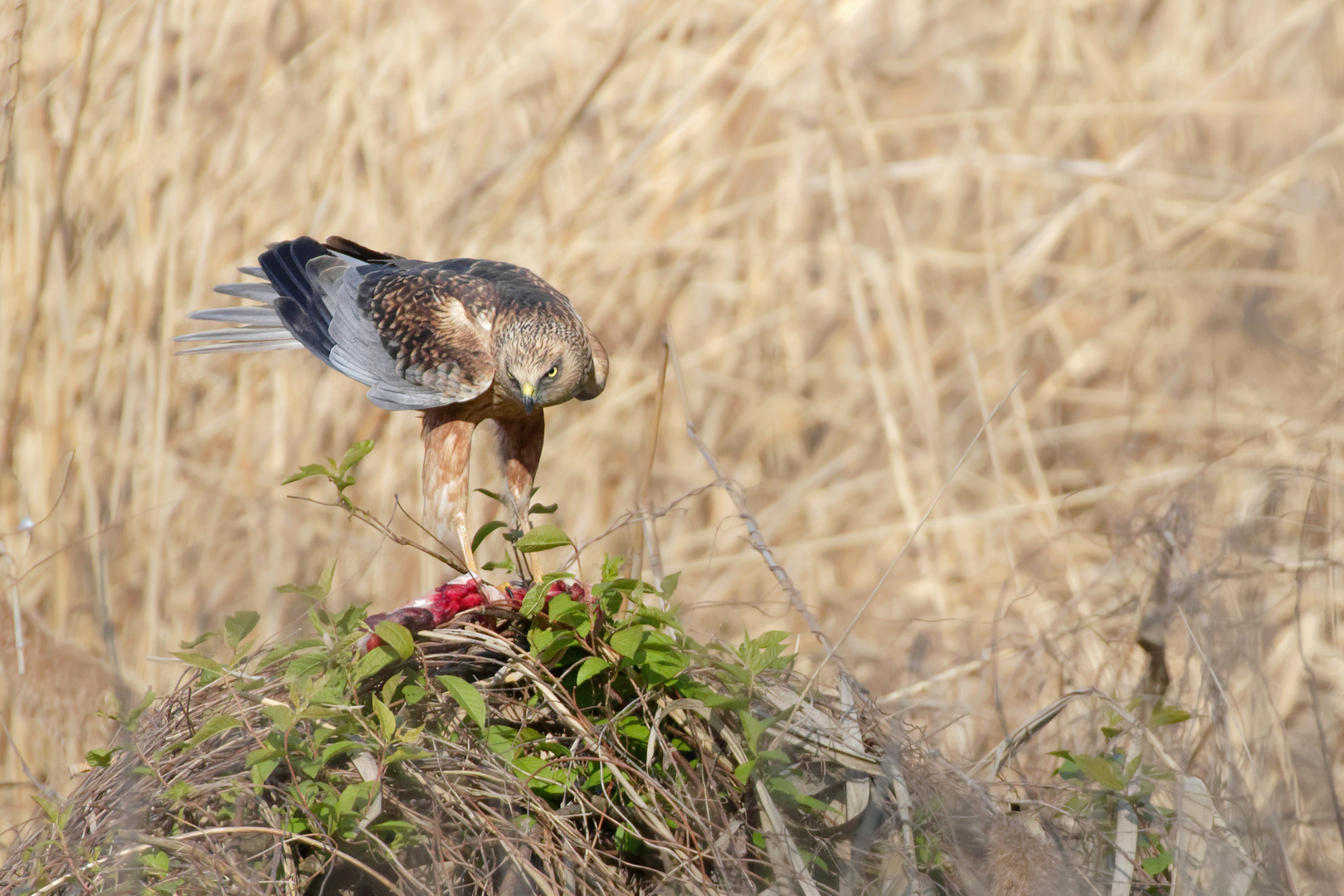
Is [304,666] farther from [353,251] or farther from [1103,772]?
[353,251]

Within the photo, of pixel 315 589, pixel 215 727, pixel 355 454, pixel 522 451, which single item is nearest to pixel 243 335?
pixel 522 451

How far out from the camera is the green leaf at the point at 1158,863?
150cm

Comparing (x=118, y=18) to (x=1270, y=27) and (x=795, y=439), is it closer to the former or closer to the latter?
(x=795, y=439)

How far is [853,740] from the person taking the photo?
1.54m

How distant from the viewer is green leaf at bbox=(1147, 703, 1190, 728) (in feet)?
5.42

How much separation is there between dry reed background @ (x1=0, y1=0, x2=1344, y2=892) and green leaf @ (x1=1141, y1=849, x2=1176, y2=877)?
1156 mm

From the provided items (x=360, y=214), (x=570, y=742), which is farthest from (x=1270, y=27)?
(x=570, y=742)

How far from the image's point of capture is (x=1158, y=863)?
151cm

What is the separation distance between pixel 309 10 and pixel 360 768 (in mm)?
3984

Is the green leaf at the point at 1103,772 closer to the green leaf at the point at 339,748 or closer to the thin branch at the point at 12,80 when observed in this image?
the green leaf at the point at 339,748

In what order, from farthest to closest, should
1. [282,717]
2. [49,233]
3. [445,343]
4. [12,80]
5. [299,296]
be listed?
[49,233], [299,296], [445,343], [12,80], [282,717]

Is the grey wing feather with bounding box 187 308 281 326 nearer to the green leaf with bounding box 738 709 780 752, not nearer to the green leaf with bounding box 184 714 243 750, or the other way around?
the green leaf with bounding box 184 714 243 750

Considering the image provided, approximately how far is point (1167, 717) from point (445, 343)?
1.89 m

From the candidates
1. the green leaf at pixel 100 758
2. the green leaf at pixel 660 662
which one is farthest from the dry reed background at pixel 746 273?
the green leaf at pixel 660 662
